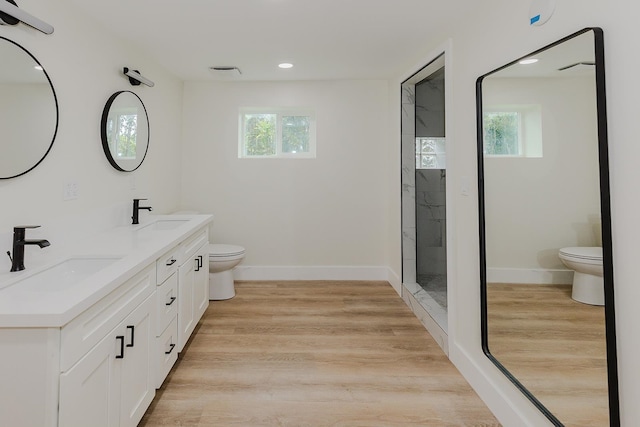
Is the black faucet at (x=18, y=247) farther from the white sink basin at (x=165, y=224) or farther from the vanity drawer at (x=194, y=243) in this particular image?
the white sink basin at (x=165, y=224)

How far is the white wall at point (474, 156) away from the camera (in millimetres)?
1035

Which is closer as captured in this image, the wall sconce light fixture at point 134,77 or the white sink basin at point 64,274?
the white sink basin at point 64,274

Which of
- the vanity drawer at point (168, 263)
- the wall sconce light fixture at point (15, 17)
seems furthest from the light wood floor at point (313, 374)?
the wall sconce light fixture at point (15, 17)

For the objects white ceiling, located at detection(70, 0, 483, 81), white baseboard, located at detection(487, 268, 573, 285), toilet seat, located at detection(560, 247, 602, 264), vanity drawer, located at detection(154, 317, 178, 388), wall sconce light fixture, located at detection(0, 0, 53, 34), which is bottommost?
vanity drawer, located at detection(154, 317, 178, 388)

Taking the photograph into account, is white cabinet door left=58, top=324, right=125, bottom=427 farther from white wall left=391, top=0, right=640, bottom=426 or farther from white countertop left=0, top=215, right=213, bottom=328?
white wall left=391, top=0, right=640, bottom=426

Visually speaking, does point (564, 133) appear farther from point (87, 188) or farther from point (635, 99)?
point (87, 188)

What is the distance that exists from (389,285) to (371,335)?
1.22 metres

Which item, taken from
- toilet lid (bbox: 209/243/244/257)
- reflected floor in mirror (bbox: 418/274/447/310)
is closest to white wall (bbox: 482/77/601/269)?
reflected floor in mirror (bbox: 418/274/447/310)

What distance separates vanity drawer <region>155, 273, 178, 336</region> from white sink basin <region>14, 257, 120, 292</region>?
31 centimetres

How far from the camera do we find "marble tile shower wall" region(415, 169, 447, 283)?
364cm

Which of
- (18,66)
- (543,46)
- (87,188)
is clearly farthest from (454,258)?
(18,66)

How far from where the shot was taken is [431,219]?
3.69m

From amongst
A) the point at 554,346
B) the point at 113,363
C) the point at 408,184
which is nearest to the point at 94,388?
the point at 113,363

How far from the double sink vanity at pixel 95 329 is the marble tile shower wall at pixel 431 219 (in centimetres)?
244
